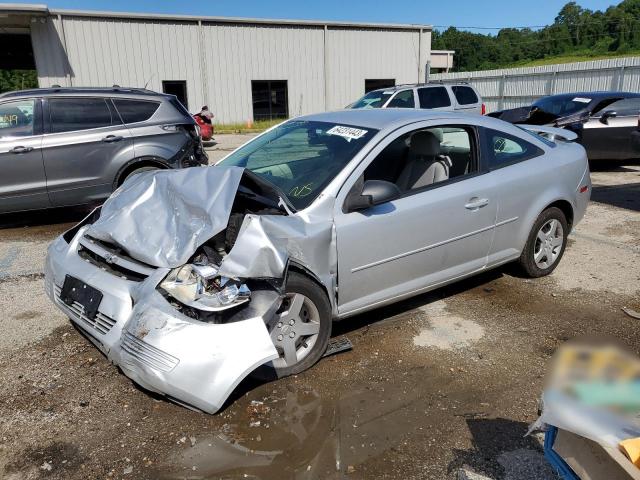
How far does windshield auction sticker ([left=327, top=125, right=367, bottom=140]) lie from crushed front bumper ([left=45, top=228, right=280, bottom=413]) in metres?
1.52

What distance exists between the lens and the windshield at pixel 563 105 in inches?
432

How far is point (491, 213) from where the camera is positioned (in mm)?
4266

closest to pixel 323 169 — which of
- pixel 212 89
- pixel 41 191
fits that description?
pixel 41 191

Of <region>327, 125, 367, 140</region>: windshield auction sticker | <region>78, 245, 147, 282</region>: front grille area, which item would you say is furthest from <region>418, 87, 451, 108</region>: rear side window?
<region>78, 245, 147, 282</region>: front grille area

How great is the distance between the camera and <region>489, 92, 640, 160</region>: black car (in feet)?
34.3

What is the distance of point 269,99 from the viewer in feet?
78.4

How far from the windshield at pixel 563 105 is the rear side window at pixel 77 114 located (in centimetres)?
881

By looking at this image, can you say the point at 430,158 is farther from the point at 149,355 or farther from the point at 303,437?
the point at 149,355

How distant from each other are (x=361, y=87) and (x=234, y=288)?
77.8ft

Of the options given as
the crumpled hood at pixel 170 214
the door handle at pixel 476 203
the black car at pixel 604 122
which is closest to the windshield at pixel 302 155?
the crumpled hood at pixel 170 214

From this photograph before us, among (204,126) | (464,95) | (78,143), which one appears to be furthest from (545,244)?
(204,126)

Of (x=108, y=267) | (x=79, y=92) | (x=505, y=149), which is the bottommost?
(x=108, y=267)

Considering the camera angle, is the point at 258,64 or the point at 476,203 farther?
the point at 258,64

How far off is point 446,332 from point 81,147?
5240 millimetres
